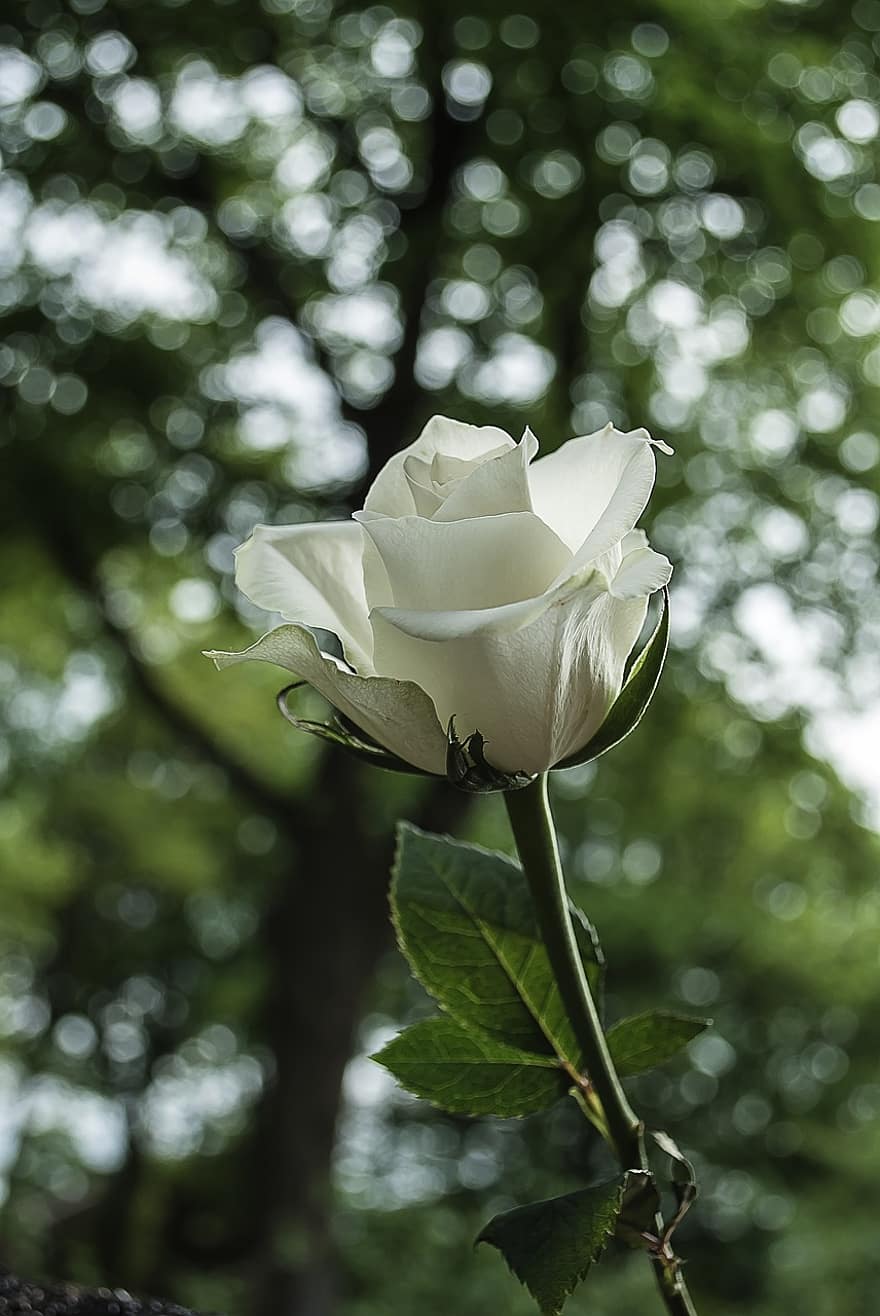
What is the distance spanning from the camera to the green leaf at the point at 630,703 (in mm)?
286

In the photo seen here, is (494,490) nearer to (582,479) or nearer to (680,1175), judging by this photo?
(582,479)

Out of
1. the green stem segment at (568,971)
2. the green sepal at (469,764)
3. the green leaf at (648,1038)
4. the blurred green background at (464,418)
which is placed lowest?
the blurred green background at (464,418)

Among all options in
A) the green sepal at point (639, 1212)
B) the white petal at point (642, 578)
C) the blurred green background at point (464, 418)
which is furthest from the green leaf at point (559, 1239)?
the blurred green background at point (464, 418)

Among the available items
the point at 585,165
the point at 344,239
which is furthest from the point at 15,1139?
the point at 585,165

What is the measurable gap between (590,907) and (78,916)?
2.58 m

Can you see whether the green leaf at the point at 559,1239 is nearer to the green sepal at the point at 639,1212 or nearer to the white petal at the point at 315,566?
the green sepal at the point at 639,1212

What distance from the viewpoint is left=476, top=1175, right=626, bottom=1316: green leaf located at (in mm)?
262

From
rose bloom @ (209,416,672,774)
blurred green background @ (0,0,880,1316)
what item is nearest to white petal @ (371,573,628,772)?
rose bloom @ (209,416,672,774)

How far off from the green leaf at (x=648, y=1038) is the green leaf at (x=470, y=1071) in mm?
18

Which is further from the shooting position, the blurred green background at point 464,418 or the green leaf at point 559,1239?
the blurred green background at point 464,418

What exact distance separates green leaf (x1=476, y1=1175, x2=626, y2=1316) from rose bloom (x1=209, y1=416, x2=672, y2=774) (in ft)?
0.28

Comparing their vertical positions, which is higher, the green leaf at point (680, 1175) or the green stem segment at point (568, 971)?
the green stem segment at point (568, 971)

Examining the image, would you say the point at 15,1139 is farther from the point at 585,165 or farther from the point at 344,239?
the point at 585,165

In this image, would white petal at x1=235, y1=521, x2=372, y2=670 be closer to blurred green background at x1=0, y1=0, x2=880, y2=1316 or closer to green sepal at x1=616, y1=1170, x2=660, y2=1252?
green sepal at x1=616, y1=1170, x2=660, y2=1252
